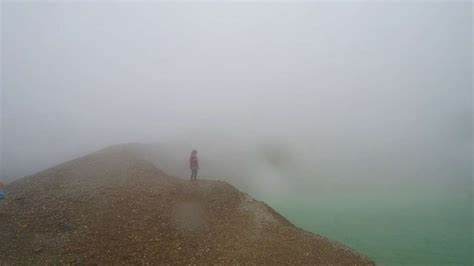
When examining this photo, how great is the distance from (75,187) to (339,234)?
637 inches

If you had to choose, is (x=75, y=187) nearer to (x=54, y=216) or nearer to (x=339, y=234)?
(x=54, y=216)

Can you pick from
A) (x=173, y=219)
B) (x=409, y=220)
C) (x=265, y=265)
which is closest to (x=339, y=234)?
(x=409, y=220)

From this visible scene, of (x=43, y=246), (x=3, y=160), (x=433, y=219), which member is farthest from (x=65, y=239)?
(x=3, y=160)

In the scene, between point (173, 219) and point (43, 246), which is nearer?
point (43, 246)

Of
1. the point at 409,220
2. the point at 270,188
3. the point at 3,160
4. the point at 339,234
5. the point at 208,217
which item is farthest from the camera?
the point at 3,160

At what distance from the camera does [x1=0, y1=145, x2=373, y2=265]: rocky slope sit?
391 inches

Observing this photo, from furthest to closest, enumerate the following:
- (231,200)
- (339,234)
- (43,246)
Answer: (339,234), (231,200), (43,246)

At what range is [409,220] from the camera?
22.8 metres

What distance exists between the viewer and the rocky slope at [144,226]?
9.93 metres

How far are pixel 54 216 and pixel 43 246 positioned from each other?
211 centimetres

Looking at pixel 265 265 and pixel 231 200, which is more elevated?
pixel 231 200

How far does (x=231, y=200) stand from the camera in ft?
48.1

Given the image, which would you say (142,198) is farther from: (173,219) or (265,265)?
(265,265)

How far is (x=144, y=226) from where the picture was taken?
1151cm
